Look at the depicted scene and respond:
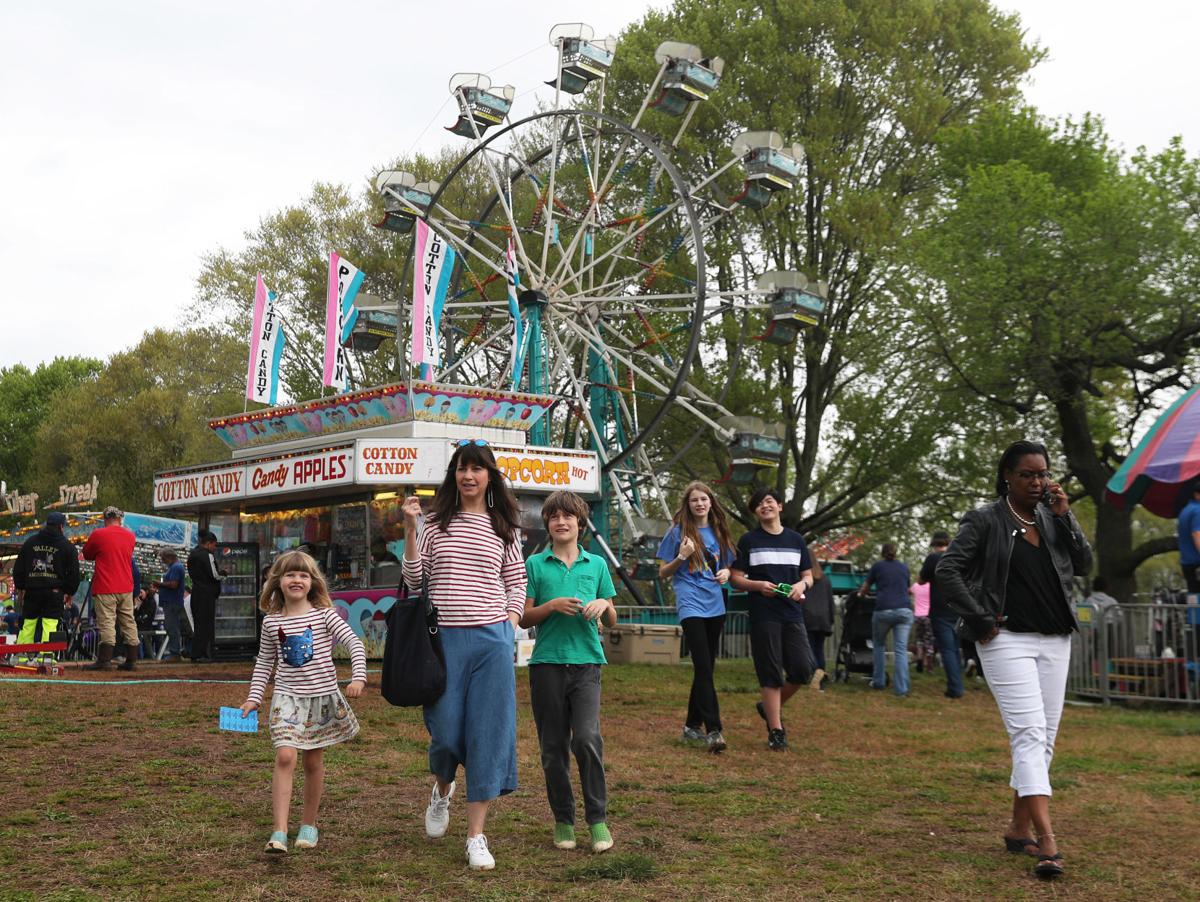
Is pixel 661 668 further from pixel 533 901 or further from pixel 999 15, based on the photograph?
pixel 999 15

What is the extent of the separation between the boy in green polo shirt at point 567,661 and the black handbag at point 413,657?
550 millimetres

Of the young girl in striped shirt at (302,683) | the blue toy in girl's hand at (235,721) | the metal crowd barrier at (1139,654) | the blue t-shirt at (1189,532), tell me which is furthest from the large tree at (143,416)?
the young girl in striped shirt at (302,683)

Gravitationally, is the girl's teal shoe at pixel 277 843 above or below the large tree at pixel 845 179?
below

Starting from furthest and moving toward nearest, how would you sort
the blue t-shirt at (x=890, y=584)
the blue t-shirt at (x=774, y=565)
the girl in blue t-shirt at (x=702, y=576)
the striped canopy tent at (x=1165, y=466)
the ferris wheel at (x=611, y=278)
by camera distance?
the ferris wheel at (x=611, y=278) < the striped canopy tent at (x=1165, y=466) < the blue t-shirt at (x=890, y=584) < the blue t-shirt at (x=774, y=565) < the girl in blue t-shirt at (x=702, y=576)

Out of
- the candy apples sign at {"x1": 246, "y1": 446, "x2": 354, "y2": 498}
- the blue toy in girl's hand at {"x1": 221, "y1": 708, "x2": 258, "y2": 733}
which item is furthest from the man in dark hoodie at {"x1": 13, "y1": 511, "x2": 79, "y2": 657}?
the blue toy in girl's hand at {"x1": 221, "y1": 708, "x2": 258, "y2": 733}

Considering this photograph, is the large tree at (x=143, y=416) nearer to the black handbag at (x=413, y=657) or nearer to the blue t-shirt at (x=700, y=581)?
the blue t-shirt at (x=700, y=581)

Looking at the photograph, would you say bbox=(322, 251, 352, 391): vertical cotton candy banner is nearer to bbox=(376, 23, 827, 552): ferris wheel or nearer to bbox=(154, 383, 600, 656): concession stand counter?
bbox=(154, 383, 600, 656): concession stand counter

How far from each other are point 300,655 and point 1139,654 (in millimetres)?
10741

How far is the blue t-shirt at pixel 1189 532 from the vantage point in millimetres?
12227

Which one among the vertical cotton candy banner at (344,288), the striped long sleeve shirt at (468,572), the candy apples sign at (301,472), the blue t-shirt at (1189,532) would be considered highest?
the vertical cotton candy banner at (344,288)

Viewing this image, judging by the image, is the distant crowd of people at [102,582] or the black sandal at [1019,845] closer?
the black sandal at [1019,845]

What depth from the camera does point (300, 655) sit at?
557cm

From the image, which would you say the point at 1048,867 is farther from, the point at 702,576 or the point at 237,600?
the point at 237,600

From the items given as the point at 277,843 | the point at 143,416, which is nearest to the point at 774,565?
the point at 277,843
